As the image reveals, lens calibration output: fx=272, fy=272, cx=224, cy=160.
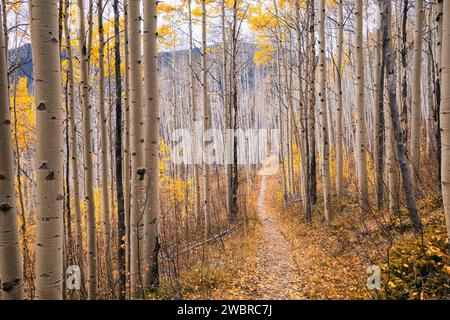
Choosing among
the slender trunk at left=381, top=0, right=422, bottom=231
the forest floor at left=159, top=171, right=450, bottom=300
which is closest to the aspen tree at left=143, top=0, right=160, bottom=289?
the forest floor at left=159, top=171, right=450, bottom=300

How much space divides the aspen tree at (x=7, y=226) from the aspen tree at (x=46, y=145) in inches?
15.3

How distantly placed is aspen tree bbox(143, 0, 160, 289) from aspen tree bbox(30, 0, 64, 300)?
1.54 metres

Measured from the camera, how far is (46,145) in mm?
2312

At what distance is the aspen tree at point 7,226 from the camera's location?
98.1 inches

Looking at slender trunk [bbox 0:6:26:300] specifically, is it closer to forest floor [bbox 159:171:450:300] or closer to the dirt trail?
forest floor [bbox 159:171:450:300]

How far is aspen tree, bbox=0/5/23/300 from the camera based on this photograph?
2.49m

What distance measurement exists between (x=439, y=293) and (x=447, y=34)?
8.70 feet

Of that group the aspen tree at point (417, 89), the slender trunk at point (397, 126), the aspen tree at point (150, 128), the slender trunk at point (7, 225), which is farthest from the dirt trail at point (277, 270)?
the aspen tree at point (417, 89)

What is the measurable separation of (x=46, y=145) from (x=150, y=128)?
166 cm

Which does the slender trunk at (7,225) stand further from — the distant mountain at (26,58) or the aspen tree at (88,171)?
the aspen tree at (88,171)

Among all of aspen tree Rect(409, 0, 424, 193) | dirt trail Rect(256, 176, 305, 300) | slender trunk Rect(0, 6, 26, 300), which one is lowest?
dirt trail Rect(256, 176, 305, 300)

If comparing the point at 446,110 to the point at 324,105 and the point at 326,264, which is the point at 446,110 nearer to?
the point at 326,264

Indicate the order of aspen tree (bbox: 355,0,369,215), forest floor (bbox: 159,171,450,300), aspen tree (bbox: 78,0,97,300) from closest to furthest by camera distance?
forest floor (bbox: 159,171,450,300)
aspen tree (bbox: 78,0,97,300)
aspen tree (bbox: 355,0,369,215)
